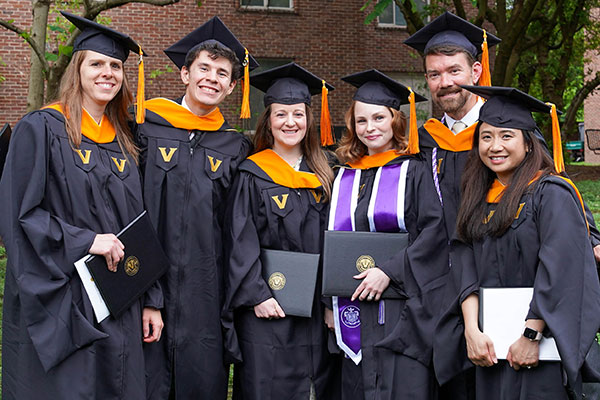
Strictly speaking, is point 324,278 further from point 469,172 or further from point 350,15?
point 350,15

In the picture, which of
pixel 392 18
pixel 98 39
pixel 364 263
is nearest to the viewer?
pixel 98 39

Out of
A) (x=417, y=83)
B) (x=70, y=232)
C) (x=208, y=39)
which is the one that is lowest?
(x=70, y=232)

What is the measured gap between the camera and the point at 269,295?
3.37 m

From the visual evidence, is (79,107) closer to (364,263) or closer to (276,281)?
(276,281)

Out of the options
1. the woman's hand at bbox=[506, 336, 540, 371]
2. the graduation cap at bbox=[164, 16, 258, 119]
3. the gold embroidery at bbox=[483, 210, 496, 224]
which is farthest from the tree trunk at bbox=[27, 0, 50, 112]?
the woman's hand at bbox=[506, 336, 540, 371]

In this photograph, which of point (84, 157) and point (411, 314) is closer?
point (84, 157)

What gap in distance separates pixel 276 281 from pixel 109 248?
89 centimetres

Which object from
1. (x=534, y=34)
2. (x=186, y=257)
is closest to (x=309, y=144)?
(x=186, y=257)

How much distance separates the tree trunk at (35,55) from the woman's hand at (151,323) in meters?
2.86

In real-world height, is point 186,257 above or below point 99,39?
below

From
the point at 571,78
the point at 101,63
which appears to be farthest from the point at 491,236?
the point at 571,78

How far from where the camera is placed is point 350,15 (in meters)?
14.2

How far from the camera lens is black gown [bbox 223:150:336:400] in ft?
11.1

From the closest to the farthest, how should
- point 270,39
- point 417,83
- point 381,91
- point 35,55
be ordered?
point 381,91 → point 35,55 → point 270,39 → point 417,83
